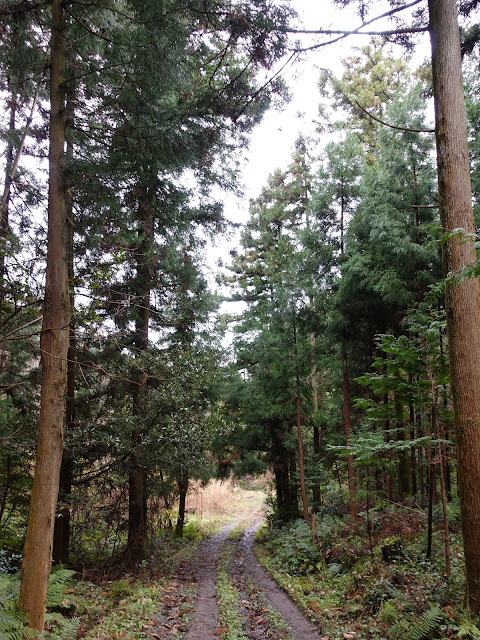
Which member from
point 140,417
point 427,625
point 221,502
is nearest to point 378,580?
→ point 427,625

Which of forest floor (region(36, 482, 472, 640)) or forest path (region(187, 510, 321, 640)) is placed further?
forest path (region(187, 510, 321, 640))

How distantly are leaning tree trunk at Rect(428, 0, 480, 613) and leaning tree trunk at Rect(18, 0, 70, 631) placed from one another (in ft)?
17.1

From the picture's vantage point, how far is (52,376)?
19.3 ft

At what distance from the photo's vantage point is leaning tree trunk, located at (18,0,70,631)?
211 inches

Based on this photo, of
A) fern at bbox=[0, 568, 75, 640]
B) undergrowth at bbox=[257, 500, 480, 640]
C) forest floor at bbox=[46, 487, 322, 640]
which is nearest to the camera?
fern at bbox=[0, 568, 75, 640]

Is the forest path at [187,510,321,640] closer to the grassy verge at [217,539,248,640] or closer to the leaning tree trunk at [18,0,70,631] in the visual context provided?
the grassy verge at [217,539,248,640]

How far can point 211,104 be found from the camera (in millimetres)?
6844

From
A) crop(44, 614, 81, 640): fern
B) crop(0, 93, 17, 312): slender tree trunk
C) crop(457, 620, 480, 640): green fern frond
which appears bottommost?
crop(44, 614, 81, 640): fern

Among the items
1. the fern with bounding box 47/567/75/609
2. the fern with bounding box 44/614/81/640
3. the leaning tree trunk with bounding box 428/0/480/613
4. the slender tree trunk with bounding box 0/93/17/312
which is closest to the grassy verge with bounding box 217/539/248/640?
the fern with bounding box 44/614/81/640

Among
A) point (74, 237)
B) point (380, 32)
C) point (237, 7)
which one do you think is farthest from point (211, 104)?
point (74, 237)

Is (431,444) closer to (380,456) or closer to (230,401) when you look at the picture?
(380,456)

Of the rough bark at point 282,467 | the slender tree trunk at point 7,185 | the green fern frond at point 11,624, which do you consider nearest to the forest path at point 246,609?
the green fern frond at point 11,624

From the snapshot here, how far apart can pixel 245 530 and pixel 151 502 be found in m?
12.6

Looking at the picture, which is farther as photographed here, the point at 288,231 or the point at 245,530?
the point at 245,530
